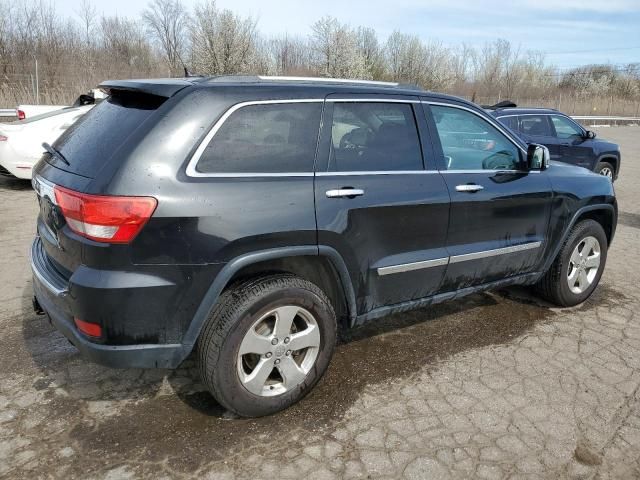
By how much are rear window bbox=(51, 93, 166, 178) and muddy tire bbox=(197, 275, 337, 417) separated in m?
0.94

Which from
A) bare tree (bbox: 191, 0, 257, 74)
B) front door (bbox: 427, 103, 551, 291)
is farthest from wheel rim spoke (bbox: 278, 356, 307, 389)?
bare tree (bbox: 191, 0, 257, 74)

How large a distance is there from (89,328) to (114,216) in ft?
1.87

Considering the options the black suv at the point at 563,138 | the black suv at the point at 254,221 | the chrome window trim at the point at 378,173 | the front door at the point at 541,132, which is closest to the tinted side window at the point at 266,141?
the black suv at the point at 254,221

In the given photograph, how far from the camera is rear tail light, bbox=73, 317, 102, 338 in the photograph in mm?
2561

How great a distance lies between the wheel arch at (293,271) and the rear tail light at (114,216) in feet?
1.52

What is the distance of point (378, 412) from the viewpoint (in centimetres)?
308

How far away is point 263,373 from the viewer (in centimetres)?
293

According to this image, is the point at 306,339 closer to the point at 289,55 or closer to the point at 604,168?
the point at 604,168

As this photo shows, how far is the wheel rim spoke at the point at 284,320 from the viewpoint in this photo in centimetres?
291

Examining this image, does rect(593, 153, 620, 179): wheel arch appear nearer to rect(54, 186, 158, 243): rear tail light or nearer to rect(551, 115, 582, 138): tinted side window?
rect(551, 115, 582, 138): tinted side window

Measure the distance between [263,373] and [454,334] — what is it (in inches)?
70.8

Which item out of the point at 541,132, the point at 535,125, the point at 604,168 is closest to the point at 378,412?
the point at 535,125

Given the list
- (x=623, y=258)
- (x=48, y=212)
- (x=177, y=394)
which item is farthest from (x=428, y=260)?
(x=623, y=258)

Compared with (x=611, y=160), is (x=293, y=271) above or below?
above
